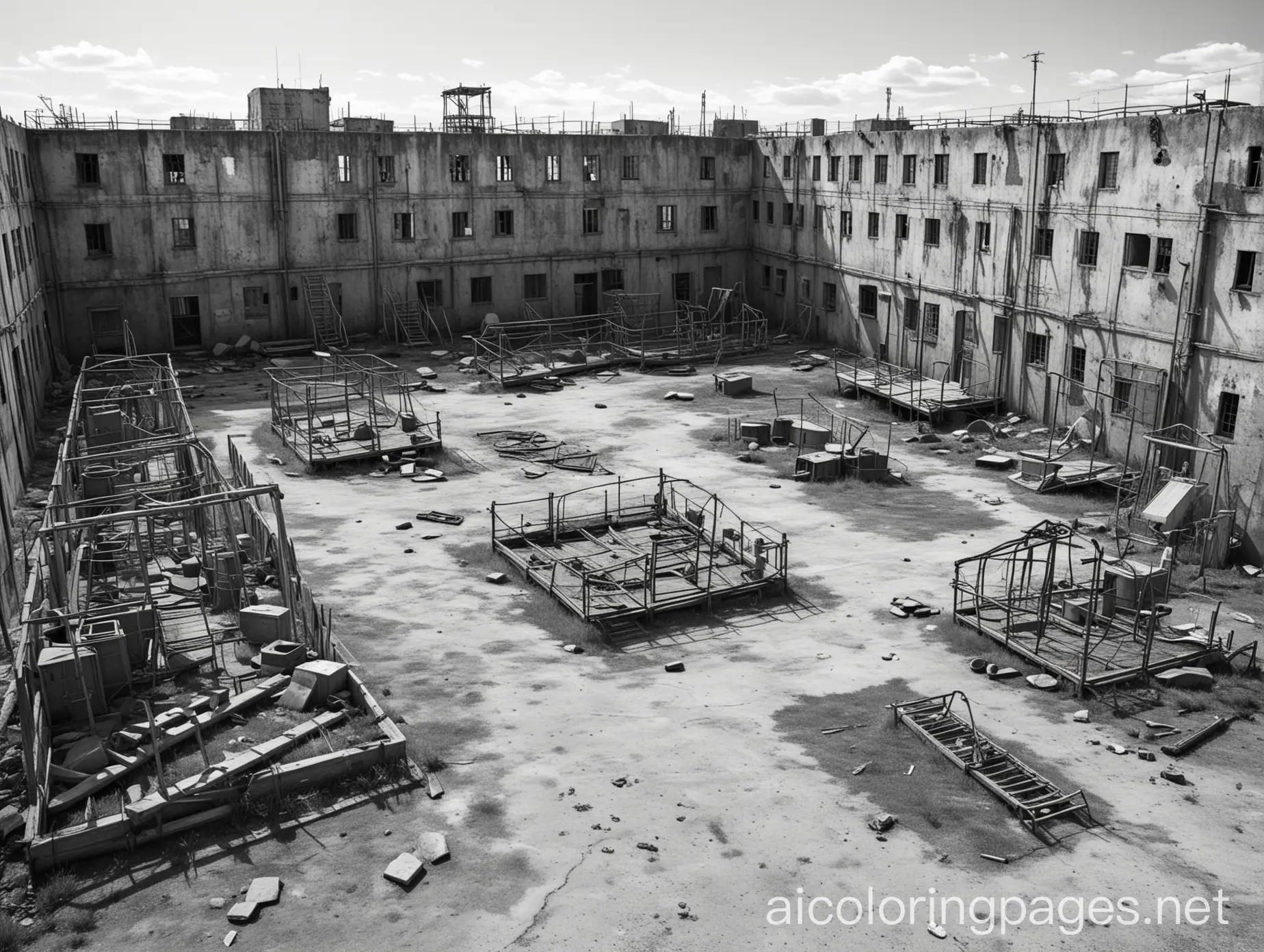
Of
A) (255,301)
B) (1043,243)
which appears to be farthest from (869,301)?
(255,301)

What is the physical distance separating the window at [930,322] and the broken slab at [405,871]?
31836 millimetres

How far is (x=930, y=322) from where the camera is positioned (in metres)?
39.8

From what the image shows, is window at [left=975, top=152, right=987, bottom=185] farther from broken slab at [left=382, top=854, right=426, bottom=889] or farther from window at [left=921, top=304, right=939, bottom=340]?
broken slab at [left=382, top=854, right=426, bottom=889]

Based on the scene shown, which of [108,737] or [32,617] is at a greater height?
[32,617]

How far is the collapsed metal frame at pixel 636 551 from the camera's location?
20.8 metres

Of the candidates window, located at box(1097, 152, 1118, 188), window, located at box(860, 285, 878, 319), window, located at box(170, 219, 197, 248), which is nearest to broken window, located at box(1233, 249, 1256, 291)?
window, located at box(1097, 152, 1118, 188)

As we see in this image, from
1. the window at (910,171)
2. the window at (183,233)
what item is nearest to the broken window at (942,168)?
the window at (910,171)

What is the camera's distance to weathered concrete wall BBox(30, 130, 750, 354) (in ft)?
133

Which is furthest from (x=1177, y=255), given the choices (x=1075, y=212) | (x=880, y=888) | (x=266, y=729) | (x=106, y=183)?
(x=106, y=183)

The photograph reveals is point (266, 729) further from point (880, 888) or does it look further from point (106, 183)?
point (106, 183)

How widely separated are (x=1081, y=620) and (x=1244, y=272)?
38.3 ft

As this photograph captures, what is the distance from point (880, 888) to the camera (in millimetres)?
11969

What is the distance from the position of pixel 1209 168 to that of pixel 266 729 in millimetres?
24970

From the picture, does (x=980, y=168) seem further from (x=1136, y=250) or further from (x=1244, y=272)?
(x=1244, y=272)
